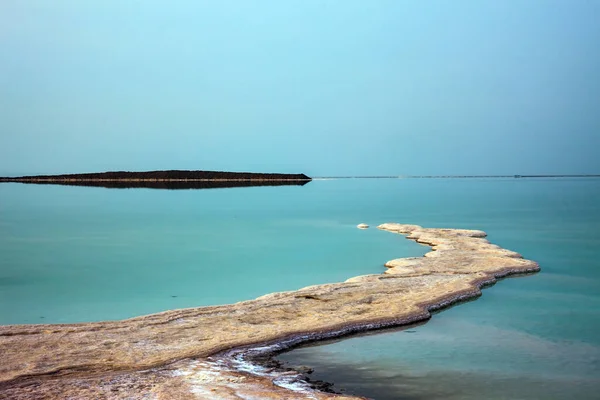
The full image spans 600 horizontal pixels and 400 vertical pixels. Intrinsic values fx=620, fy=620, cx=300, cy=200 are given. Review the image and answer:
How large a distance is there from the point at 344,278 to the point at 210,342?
5.57 meters

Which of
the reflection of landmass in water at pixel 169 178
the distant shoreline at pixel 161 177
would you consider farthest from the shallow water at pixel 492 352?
the distant shoreline at pixel 161 177

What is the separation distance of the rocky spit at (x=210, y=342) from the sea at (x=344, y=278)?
1.13 ft

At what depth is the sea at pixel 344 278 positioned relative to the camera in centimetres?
678

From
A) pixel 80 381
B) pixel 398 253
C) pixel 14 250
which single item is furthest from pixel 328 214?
pixel 80 381

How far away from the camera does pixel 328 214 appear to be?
28469 millimetres

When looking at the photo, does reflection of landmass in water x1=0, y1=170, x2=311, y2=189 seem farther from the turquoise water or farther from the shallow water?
the shallow water

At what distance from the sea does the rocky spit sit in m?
0.35

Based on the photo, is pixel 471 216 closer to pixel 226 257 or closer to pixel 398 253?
pixel 398 253

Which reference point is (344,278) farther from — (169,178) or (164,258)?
(169,178)

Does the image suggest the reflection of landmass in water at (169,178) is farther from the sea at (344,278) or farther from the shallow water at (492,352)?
the shallow water at (492,352)

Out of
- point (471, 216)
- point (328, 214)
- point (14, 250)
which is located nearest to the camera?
point (14, 250)

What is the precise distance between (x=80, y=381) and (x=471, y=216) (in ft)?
74.6

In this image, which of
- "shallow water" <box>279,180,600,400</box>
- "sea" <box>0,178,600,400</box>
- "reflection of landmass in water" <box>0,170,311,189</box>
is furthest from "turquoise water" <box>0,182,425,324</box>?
"reflection of landmass in water" <box>0,170,311,189</box>

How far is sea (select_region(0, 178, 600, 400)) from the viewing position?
6781 millimetres
